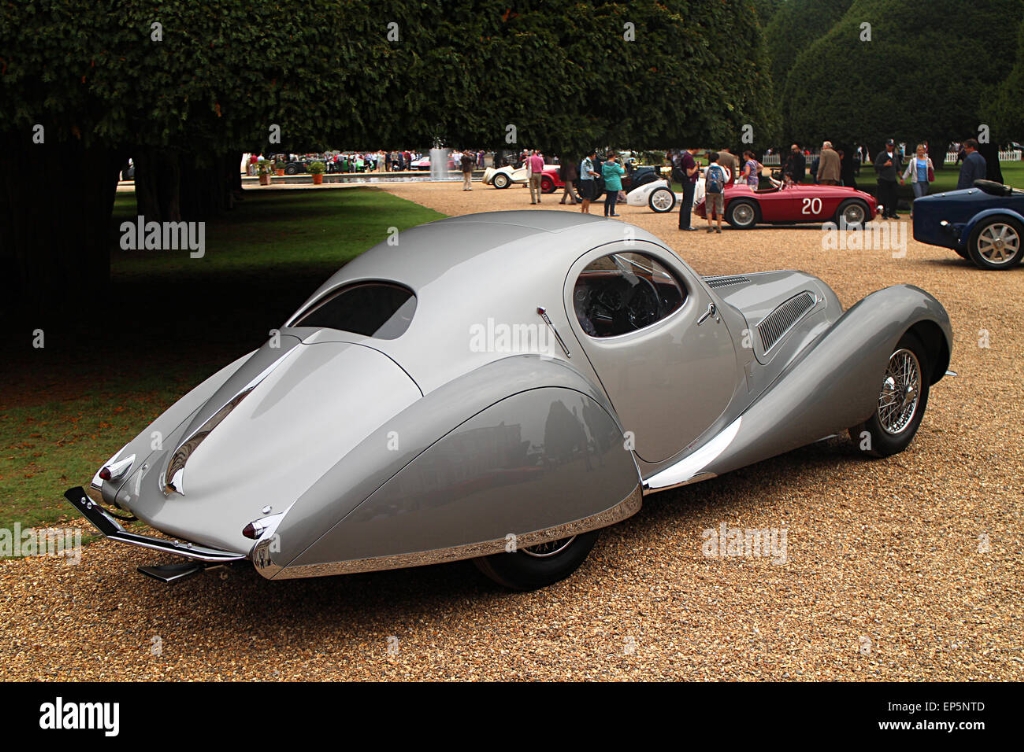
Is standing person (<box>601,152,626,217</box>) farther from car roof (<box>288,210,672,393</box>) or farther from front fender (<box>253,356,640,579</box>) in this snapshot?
front fender (<box>253,356,640,579</box>)

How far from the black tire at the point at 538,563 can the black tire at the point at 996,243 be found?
12.3 meters

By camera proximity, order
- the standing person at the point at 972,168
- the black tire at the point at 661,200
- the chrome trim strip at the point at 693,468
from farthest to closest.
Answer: the black tire at the point at 661,200
the standing person at the point at 972,168
the chrome trim strip at the point at 693,468

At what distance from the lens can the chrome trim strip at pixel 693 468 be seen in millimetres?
5023

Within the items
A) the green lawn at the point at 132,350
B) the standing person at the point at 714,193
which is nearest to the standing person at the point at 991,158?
the standing person at the point at 714,193

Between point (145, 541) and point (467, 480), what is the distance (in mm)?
1342

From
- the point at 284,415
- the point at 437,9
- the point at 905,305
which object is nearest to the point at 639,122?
the point at 437,9

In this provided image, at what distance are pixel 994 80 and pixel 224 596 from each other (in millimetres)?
33280

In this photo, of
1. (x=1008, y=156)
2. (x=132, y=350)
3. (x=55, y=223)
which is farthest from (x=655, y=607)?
(x=1008, y=156)

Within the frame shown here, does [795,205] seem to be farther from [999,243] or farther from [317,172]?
[317,172]

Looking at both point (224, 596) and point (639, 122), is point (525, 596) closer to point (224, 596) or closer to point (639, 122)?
point (224, 596)

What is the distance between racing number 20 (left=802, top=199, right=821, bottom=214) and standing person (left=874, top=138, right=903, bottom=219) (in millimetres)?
1874

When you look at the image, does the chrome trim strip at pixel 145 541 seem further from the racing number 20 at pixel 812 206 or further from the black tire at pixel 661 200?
the black tire at pixel 661 200

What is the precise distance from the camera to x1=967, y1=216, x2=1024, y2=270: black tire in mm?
14602

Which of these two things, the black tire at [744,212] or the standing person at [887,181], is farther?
the black tire at [744,212]
